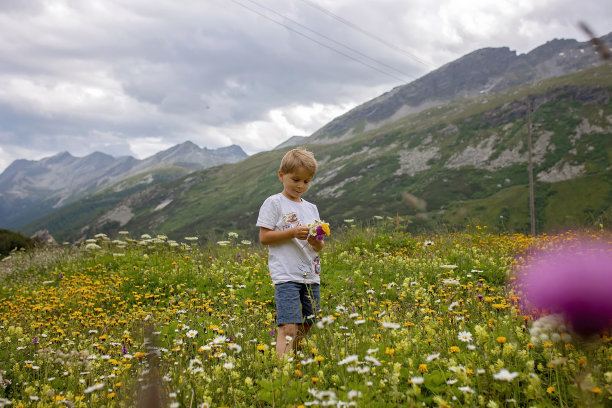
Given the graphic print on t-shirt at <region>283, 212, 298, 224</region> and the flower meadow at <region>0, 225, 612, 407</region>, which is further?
the graphic print on t-shirt at <region>283, 212, 298, 224</region>

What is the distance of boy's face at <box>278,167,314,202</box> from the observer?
5.05 metres

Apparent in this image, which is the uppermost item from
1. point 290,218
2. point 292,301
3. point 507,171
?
point 507,171

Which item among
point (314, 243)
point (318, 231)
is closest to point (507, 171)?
point (314, 243)

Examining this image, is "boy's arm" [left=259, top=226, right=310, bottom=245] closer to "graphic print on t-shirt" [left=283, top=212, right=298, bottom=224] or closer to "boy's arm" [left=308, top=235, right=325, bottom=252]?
"boy's arm" [left=308, top=235, right=325, bottom=252]

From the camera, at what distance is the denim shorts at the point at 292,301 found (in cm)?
458

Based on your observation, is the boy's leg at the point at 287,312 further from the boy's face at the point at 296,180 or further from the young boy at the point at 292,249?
the boy's face at the point at 296,180

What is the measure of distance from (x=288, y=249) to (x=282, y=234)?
0.27 metres

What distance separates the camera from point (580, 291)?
151cm

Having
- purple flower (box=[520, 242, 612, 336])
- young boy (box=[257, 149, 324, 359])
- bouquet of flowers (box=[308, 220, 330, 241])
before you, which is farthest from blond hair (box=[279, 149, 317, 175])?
purple flower (box=[520, 242, 612, 336])

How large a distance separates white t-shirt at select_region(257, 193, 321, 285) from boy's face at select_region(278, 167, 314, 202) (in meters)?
0.12

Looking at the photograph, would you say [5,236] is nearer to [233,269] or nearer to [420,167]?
[233,269]

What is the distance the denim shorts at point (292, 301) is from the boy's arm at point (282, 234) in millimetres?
521

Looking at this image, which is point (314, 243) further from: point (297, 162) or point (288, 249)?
point (297, 162)

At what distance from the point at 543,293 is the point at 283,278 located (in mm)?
3475
